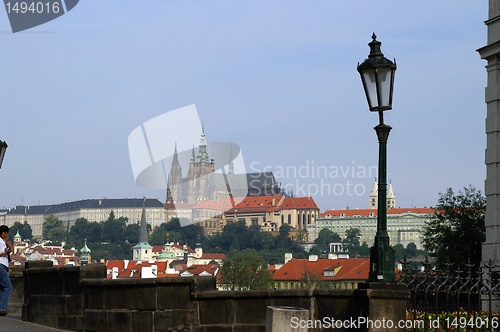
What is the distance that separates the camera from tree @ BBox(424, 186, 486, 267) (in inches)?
1556

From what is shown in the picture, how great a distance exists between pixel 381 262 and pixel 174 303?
3064mm

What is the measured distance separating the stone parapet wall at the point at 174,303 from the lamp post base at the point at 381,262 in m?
0.11

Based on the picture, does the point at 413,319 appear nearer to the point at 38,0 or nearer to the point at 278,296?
the point at 278,296

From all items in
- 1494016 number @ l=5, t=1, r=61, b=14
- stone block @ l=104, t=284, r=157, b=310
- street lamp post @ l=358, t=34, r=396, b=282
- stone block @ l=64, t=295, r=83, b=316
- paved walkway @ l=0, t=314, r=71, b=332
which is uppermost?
1494016 number @ l=5, t=1, r=61, b=14

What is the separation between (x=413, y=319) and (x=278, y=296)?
5.12 feet

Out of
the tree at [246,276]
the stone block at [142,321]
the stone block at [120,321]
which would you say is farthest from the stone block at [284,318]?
the tree at [246,276]

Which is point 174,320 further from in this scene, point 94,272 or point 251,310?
point 94,272

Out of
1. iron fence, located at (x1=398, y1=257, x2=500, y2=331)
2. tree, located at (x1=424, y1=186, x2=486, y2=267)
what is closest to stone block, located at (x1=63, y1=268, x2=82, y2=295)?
iron fence, located at (x1=398, y1=257, x2=500, y2=331)

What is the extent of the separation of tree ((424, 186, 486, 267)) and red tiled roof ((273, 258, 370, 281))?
227 ft

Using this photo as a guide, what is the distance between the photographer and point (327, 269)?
433ft

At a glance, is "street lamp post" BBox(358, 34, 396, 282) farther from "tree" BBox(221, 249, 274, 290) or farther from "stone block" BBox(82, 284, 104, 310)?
"tree" BBox(221, 249, 274, 290)

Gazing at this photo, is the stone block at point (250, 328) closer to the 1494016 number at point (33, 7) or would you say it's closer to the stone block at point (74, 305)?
the stone block at point (74, 305)

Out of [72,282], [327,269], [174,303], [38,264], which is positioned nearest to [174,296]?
[174,303]

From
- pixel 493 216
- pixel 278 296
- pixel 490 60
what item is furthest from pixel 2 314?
pixel 490 60
